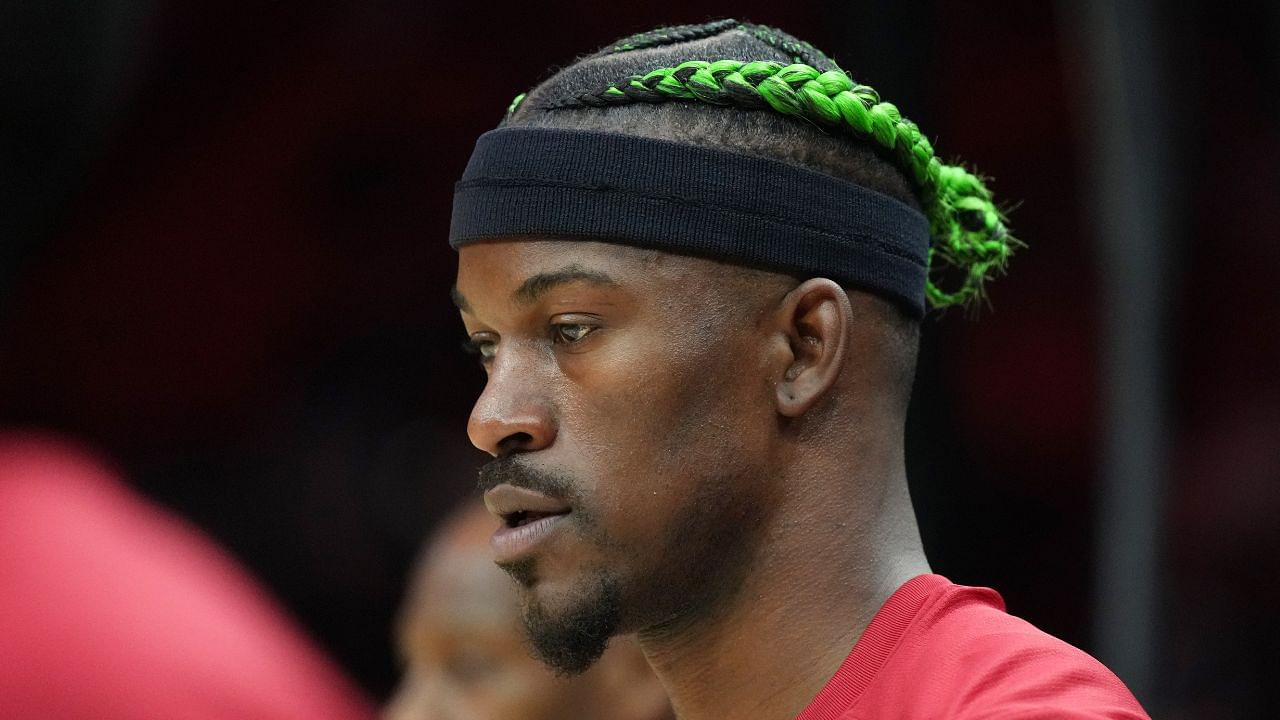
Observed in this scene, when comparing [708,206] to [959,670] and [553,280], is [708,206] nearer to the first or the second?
[553,280]

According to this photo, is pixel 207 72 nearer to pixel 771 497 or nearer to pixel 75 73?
pixel 75 73

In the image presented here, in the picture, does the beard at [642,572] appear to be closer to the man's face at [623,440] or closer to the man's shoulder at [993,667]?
the man's face at [623,440]

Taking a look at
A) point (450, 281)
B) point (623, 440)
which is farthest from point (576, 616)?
point (450, 281)

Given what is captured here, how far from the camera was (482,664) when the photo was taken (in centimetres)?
287

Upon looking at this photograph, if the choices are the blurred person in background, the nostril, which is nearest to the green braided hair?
the nostril

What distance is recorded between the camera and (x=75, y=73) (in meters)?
3.85

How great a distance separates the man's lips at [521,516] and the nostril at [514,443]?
1.4 inches

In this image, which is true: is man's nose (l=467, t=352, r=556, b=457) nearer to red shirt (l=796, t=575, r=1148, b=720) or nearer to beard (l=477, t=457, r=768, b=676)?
beard (l=477, t=457, r=768, b=676)

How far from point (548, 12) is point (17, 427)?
1634 millimetres

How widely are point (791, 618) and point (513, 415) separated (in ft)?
1.13

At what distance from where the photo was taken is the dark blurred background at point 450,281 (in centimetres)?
351

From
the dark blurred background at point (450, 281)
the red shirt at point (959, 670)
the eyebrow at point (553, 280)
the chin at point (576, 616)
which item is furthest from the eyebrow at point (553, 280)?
the dark blurred background at point (450, 281)

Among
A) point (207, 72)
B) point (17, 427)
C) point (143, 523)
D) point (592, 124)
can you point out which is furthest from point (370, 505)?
point (592, 124)

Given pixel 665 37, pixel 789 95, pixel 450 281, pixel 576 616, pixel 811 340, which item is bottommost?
pixel 576 616
